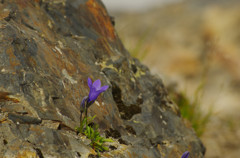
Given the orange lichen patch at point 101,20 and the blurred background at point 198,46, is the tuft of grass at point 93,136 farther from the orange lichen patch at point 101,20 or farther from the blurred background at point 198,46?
the blurred background at point 198,46

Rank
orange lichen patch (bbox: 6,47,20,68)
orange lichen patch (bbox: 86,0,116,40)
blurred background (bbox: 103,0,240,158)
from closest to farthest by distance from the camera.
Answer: orange lichen patch (bbox: 6,47,20,68) < orange lichen patch (bbox: 86,0,116,40) < blurred background (bbox: 103,0,240,158)

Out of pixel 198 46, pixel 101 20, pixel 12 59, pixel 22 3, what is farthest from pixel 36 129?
pixel 198 46

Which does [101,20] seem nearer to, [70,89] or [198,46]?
[70,89]

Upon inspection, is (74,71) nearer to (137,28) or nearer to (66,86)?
(66,86)

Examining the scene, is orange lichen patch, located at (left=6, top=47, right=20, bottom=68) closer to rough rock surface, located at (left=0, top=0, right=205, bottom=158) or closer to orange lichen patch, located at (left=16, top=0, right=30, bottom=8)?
rough rock surface, located at (left=0, top=0, right=205, bottom=158)

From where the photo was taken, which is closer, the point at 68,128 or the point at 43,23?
the point at 68,128

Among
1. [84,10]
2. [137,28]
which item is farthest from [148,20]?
[84,10]

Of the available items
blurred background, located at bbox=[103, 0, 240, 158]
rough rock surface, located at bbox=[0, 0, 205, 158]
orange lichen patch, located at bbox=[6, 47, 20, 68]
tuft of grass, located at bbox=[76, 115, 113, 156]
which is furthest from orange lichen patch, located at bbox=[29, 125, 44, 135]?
blurred background, located at bbox=[103, 0, 240, 158]
